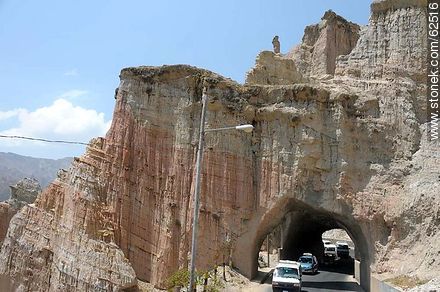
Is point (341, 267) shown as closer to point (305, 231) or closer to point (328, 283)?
point (305, 231)

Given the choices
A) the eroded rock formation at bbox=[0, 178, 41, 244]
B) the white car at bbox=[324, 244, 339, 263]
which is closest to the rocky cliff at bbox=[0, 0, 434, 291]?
the eroded rock formation at bbox=[0, 178, 41, 244]

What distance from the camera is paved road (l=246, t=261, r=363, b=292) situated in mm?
29556

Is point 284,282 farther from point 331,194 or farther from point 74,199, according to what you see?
point 74,199

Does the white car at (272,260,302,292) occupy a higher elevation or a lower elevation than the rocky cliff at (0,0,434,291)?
lower

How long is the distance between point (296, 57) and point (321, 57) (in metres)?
2.93

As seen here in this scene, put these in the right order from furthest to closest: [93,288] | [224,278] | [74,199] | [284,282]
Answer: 1. [74,199]
2. [93,288]
3. [224,278]
4. [284,282]

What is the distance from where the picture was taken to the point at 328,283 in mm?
33375

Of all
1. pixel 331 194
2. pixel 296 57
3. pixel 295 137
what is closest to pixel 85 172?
pixel 295 137

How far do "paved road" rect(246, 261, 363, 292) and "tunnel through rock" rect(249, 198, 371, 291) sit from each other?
3.50 feet

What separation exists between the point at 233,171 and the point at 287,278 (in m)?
8.06

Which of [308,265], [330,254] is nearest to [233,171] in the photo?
[308,265]

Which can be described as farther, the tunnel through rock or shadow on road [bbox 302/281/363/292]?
shadow on road [bbox 302/281/363/292]

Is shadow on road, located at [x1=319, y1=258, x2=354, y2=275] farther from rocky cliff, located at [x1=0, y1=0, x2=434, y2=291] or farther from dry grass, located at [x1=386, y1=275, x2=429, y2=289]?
dry grass, located at [x1=386, y1=275, x2=429, y2=289]

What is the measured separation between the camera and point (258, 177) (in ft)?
101
